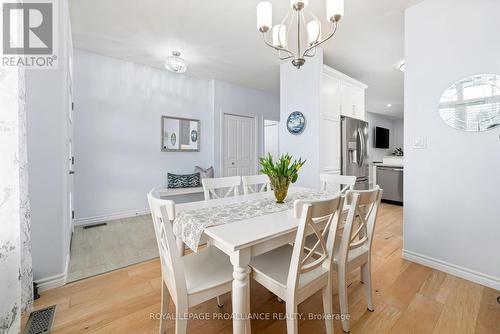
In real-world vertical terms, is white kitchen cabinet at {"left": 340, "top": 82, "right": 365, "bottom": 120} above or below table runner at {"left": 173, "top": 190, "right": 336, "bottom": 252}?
above

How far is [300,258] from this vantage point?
3.34 ft

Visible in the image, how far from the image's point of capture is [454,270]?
190cm

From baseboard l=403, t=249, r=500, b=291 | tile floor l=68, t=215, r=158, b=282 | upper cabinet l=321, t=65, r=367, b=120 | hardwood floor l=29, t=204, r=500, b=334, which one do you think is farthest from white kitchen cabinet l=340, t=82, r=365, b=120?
tile floor l=68, t=215, r=158, b=282

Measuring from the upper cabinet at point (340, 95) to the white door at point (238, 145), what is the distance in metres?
2.08

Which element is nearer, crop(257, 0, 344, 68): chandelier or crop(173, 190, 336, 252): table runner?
crop(173, 190, 336, 252): table runner

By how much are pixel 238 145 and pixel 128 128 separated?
214 cm

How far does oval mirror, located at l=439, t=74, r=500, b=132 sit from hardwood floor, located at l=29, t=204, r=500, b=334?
1342 mm

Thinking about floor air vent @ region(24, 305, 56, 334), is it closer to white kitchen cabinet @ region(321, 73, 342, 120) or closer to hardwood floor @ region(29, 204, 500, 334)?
hardwood floor @ region(29, 204, 500, 334)

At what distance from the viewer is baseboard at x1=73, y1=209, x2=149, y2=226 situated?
10.3 ft

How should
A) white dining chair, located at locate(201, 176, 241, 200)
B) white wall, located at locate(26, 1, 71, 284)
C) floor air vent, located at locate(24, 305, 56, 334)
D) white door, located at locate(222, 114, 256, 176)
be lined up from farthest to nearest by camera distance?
white door, located at locate(222, 114, 256, 176), white dining chair, located at locate(201, 176, 241, 200), white wall, located at locate(26, 1, 71, 284), floor air vent, located at locate(24, 305, 56, 334)

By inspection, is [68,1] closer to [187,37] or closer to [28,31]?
[28,31]

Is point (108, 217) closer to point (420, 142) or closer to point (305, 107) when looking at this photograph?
point (305, 107)

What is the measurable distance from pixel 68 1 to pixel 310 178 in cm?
342

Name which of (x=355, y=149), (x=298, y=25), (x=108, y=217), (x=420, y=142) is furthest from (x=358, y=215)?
(x=108, y=217)
